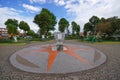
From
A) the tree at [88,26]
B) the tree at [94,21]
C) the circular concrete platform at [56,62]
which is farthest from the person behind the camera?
the tree at [88,26]

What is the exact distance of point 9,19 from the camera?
159 feet

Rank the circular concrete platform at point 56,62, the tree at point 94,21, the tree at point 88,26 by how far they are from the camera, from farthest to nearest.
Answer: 1. the tree at point 88,26
2. the tree at point 94,21
3. the circular concrete platform at point 56,62

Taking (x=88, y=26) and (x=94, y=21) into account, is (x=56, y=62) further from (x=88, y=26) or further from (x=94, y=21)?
(x=88, y=26)

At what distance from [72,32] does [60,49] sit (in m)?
44.8

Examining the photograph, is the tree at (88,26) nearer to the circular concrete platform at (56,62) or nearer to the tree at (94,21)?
the tree at (94,21)

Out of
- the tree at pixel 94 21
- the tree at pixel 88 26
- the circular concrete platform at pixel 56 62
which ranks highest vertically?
the tree at pixel 94 21

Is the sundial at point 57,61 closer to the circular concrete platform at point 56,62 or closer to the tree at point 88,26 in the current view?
the circular concrete platform at point 56,62

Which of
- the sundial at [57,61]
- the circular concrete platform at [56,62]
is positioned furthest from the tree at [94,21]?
the circular concrete platform at [56,62]

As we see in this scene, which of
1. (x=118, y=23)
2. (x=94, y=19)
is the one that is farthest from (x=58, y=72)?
(x=94, y=19)

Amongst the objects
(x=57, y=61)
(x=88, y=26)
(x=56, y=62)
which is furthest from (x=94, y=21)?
(x=56, y=62)

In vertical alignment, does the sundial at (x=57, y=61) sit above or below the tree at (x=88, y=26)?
below

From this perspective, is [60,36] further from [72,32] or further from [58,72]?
[72,32]

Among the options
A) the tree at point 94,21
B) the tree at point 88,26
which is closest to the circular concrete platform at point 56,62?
the tree at point 94,21

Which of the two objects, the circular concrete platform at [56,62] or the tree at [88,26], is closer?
the circular concrete platform at [56,62]
